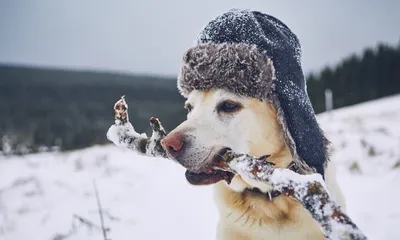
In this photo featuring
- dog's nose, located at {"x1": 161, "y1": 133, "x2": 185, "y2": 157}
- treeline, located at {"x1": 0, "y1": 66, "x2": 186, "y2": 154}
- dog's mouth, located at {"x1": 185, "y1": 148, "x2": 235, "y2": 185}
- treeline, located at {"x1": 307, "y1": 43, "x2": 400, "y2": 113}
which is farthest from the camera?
treeline, located at {"x1": 307, "y1": 43, "x2": 400, "y2": 113}

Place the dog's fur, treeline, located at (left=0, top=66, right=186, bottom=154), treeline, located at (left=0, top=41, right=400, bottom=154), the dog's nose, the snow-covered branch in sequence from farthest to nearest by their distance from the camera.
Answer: treeline, located at (left=0, top=66, right=186, bottom=154), treeline, located at (left=0, top=41, right=400, bottom=154), the dog's fur, the dog's nose, the snow-covered branch

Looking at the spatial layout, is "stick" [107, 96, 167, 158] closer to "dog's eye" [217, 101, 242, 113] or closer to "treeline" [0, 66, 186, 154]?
"dog's eye" [217, 101, 242, 113]

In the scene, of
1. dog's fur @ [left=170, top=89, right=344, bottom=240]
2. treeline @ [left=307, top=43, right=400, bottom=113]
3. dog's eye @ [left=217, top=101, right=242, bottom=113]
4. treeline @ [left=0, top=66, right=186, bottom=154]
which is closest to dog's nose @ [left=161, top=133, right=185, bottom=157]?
dog's fur @ [left=170, top=89, right=344, bottom=240]

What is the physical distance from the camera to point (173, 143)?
1.92 meters

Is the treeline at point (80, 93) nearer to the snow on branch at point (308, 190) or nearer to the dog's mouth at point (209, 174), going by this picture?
the dog's mouth at point (209, 174)

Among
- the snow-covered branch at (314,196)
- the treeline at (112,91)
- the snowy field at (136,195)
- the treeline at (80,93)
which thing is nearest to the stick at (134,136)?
the snow-covered branch at (314,196)

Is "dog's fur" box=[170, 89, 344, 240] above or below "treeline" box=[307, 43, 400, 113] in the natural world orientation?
above

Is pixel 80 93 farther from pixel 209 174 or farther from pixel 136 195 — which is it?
pixel 209 174

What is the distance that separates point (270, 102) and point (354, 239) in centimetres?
132

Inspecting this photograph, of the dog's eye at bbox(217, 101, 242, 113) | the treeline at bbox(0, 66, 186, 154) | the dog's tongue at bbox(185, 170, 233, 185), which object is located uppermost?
the dog's eye at bbox(217, 101, 242, 113)

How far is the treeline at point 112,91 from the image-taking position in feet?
101

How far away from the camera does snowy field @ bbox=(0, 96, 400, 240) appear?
3.82 m

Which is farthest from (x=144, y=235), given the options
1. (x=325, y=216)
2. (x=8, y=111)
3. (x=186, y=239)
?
(x=8, y=111)

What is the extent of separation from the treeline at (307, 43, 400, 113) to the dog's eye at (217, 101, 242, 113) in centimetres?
3595
